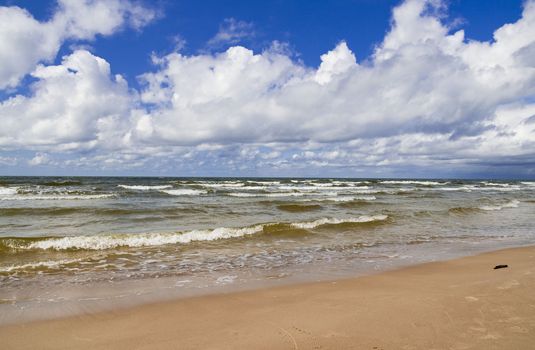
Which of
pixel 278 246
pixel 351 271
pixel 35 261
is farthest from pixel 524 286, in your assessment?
pixel 35 261

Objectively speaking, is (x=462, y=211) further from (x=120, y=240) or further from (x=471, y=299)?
→ (x=120, y=240)

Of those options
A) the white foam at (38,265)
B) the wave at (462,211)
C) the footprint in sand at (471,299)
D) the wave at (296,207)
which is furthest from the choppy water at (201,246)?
the wave at (296,207)

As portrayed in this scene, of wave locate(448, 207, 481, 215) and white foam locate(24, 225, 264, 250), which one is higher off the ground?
white foam locate(24, 225, 264, 250)

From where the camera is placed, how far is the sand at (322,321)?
4035 millimetres

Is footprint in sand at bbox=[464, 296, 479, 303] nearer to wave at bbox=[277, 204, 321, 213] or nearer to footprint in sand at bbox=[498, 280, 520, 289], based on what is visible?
footprint in sand at bbox=[498, 280, 520, 289]

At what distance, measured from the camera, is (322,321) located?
15.3ft

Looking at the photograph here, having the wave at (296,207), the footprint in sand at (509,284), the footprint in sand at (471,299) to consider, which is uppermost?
the wave at (296,207)

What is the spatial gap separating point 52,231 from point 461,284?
12754 mm

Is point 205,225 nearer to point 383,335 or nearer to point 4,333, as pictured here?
point 4,333

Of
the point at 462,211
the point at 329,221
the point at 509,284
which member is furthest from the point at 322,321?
the point at 462,211

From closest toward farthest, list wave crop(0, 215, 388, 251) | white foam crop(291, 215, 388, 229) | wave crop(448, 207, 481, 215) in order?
wave crop(0, 215, 388, 251) < white foam crop(291, 215, 388, 229) < wave crop(448, 207, 481, 215)

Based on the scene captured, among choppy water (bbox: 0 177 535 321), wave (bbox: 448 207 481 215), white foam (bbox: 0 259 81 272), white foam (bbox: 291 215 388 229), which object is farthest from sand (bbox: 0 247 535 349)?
wave (bbox: 448 207 481 215)

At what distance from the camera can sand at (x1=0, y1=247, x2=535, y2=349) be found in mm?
4035

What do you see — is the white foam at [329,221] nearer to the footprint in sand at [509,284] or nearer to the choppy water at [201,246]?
the choppy water at [201,246]
